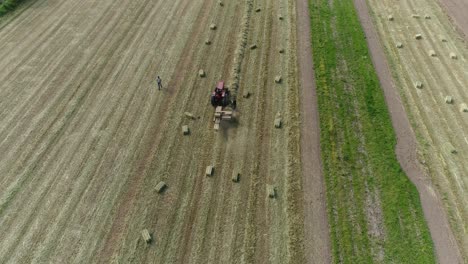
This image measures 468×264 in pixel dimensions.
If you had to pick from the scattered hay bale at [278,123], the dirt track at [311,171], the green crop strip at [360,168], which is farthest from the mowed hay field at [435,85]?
the scattered hay bale at [278,123]

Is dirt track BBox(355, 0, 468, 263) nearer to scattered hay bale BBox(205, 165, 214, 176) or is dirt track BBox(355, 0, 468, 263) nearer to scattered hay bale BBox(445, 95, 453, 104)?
scattered hay bale BBox(445, 95, 453, 104)

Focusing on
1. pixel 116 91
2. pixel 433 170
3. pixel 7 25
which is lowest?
pixel 433 170

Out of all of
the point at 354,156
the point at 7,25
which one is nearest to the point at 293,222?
the point at 354,156

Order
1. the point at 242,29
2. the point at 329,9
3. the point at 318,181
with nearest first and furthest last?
the point at 318,181 < the point at 242,29 < the point at 329,9

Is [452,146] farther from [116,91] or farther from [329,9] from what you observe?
[116,91]

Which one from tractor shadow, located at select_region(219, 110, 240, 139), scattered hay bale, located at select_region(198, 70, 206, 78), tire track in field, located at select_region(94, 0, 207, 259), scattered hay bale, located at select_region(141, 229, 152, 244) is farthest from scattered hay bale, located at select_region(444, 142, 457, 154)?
scattered hay bale, located at select_region(141, 229, 152, 244)

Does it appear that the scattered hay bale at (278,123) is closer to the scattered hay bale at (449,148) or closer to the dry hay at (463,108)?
the scattered hay bale at (449,148)
